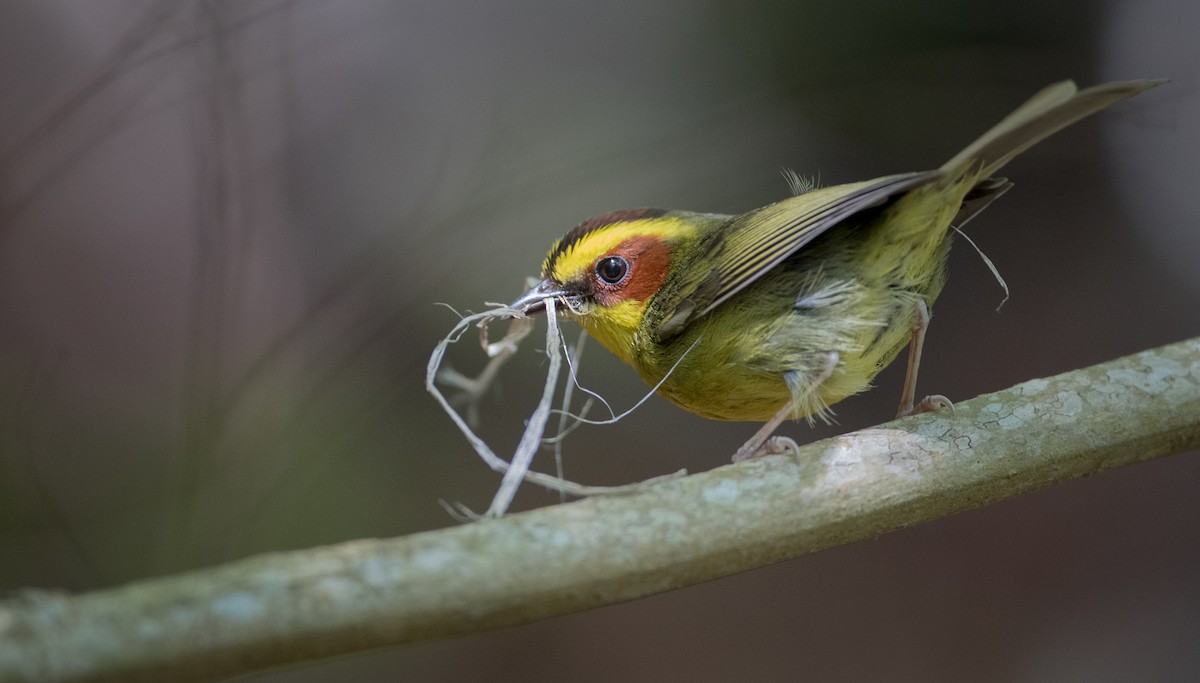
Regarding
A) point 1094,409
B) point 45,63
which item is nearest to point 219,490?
point 45,63

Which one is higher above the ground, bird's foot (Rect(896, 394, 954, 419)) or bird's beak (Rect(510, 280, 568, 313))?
bird's beak (Rect(510, 280, 568, 313))

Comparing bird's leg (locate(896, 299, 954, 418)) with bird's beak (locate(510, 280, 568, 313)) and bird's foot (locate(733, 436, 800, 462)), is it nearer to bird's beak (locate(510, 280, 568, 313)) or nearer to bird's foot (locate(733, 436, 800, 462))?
bird's foot (locate(733, 436, 800, 462))

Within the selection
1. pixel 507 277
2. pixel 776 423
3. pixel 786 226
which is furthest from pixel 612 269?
pixel 507 277

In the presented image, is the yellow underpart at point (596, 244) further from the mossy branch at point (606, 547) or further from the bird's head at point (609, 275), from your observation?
the mossy branch at point (606, 547)

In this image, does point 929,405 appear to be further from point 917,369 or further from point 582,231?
point 582,231

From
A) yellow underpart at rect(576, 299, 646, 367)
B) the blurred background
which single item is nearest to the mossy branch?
yellow underpart at rect(576, 299, 646, 367)

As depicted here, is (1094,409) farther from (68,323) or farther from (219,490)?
(68,323)
